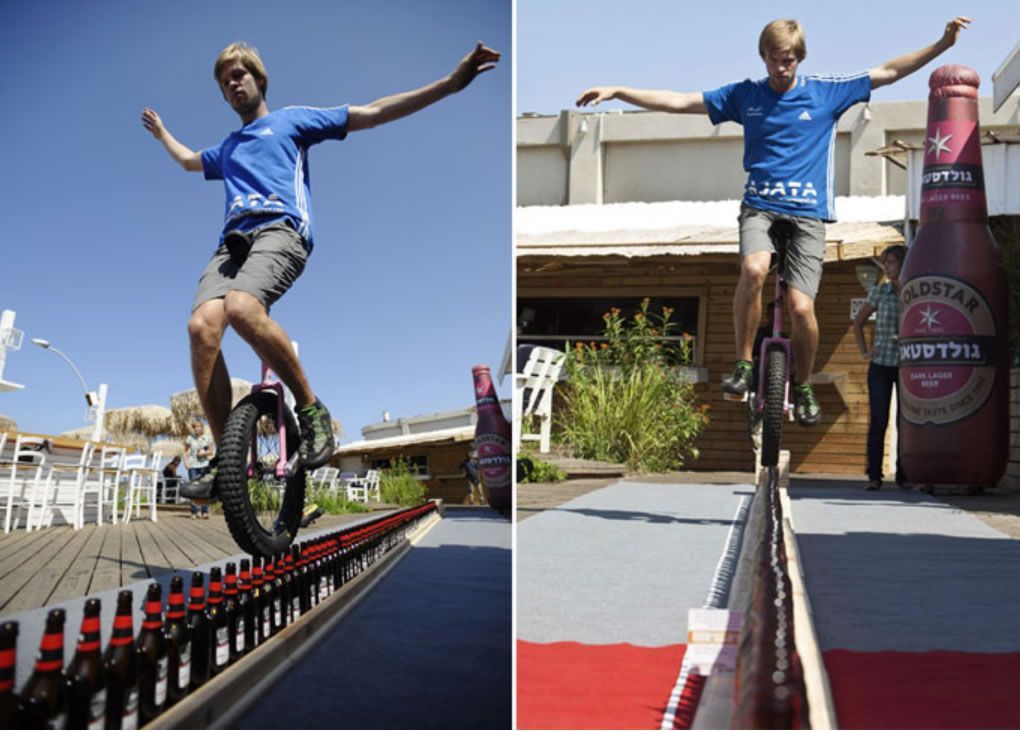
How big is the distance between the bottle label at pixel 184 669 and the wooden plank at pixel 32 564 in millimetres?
271

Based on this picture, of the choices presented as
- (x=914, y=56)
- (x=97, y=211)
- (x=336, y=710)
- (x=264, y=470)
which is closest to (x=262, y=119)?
(x=97, y=211)

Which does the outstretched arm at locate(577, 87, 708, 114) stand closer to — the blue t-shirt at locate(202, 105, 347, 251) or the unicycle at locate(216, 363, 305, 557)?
the blue t-shirt at locate(202, 105, 347, 251)

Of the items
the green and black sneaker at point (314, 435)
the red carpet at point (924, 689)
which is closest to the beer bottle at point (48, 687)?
the green and black sneaker at point (314, 435)

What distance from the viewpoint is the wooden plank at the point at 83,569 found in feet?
4.80

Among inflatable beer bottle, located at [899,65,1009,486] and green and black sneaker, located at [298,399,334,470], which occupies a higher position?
inflatable beer bottle, located at [899,65,1009,486]

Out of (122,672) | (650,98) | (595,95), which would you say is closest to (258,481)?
(122,672)

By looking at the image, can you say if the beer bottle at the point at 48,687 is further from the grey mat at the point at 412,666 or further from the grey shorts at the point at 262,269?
the grey shorts at the point at 262,269

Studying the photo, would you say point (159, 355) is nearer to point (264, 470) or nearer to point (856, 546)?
point (264, 470)

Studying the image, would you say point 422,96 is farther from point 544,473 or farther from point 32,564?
point 544,473

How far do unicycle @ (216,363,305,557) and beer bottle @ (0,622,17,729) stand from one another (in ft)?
2.37

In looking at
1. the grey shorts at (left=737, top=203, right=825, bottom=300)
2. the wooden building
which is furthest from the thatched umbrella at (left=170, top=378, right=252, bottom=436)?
the wooden building

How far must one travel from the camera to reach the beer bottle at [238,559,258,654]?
62.4 inches

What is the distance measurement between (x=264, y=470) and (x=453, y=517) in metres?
1.30

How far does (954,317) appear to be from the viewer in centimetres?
462
